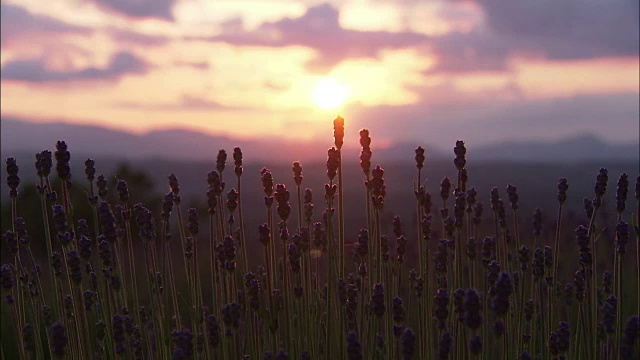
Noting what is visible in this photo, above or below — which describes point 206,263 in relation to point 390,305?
below

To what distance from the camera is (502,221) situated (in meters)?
3.77

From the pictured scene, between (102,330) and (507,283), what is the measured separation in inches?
73.5

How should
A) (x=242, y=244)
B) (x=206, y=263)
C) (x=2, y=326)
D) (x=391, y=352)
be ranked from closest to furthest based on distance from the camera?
(x=391, y=352), (x=242, y=244), (x=2, y=326), (x=206, y=263)

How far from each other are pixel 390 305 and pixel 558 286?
139 centimetres

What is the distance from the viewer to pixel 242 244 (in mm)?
3326

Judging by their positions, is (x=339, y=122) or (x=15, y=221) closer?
(x=339, y=122)

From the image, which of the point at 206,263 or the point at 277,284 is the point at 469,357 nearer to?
the point at 277,284

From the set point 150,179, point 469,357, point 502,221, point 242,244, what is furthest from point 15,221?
point 150,179

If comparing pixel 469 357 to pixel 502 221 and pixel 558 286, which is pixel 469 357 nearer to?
pixel 502 221

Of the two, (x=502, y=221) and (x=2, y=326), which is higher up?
(x=502, y=221)

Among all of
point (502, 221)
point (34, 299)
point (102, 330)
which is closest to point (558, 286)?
point (502, 221)

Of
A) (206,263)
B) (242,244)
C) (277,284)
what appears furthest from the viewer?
(206,263)

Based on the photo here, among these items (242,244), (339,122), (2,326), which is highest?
(339,122)

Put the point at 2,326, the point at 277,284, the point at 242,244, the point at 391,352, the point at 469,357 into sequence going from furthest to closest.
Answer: the point at 2,326, the point at 277,284, the point at 242,244, the point at 391,352, the point at 469,357
